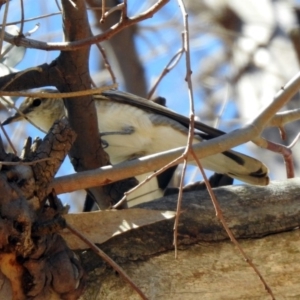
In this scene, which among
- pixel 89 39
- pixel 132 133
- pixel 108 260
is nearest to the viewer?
pixel 108 260

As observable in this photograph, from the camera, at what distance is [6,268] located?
1243 mm

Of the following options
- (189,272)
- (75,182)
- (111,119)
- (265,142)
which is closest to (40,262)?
(75,182)

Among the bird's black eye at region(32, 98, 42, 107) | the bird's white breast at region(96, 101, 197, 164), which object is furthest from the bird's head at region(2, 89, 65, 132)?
the bird's white breast at region(96, 101, 197, 164)

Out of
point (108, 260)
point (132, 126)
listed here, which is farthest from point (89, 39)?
point (132, 126)

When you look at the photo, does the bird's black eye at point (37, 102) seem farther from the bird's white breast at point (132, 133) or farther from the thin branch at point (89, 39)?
the thin branch at point (89, 39)

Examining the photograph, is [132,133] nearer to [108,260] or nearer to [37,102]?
[37,102]

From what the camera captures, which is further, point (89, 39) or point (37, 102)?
point (37, 102)

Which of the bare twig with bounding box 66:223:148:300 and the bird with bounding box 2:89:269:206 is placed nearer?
the bare twig with bounding box 66:223:148:300

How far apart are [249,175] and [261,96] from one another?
4.17 ft

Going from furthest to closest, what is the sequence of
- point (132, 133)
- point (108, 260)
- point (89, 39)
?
point (132, 133) < point (89, 39) < point (108, 260)

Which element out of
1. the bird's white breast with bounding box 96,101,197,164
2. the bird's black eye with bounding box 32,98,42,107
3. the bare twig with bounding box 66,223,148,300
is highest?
the bird's black eye with bounding box 32,98,42,107

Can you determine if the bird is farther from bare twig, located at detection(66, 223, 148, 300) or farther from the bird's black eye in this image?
bare twig, located at detection(66, 223, 148, 300)

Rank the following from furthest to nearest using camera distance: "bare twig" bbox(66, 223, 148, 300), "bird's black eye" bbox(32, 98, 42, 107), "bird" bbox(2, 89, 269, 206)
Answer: "bird's black eye" bbox(32, 98, 42, 107) → "bird" bbox(2, 89, 269, 206) → "bare twig" bbox(66, 223, 148, 300)

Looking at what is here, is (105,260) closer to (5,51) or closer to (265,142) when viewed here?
(265,142)
